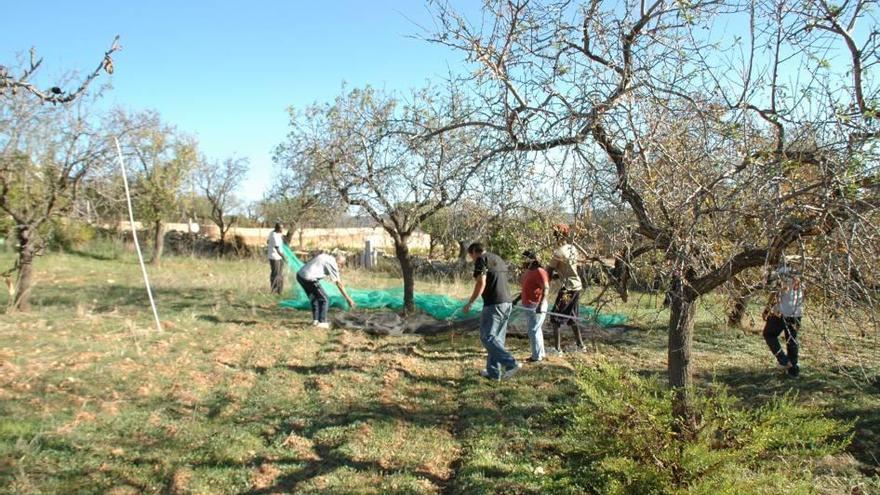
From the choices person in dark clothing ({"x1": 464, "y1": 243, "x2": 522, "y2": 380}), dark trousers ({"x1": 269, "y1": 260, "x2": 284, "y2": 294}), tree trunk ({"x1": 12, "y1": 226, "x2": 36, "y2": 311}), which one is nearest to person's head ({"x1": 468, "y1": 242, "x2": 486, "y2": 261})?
person in dark clothing ({"x1": 464, "y1": 243, "x2": 522, "y2": 380})

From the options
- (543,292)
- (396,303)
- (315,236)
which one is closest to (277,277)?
(396,303)

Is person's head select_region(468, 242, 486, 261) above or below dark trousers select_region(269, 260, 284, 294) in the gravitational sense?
above

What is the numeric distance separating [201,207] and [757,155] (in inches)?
1229

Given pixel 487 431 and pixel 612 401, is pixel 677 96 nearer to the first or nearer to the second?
pixel 612 401

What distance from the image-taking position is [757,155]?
11.6 feet

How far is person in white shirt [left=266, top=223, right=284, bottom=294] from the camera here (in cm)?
1286

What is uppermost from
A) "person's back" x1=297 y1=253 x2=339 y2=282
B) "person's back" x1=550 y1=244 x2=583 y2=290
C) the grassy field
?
"person's back" x1=550 y1=244 x2=583 y2=290

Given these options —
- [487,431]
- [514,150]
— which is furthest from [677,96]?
[487,431]

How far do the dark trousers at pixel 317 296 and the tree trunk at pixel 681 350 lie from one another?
251 inches

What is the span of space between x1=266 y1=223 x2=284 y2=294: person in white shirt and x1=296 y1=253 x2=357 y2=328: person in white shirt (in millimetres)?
3256

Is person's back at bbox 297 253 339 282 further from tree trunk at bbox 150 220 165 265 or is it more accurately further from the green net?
tree trunk at bbox 150 220 165 265

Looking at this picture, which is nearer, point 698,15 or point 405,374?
point 698,15

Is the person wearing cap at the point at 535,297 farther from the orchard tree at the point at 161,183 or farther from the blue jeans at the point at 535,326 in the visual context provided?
the orchard tree at the point at 161,183

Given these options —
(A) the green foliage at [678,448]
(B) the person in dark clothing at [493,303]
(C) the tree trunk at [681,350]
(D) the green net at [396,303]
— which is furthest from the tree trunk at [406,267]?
(A) the green foliage at [678,448]
